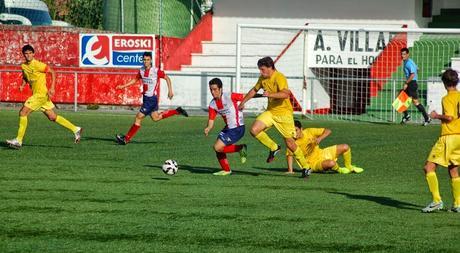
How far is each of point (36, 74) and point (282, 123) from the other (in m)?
6.13

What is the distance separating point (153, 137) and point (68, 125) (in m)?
3.05

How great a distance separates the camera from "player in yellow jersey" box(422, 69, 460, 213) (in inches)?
490

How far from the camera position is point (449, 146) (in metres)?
12.5

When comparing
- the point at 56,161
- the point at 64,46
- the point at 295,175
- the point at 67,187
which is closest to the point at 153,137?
the point at 56,161

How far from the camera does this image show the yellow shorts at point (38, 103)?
2070 cm

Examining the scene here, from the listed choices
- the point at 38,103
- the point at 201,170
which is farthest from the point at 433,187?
the point at 38,103

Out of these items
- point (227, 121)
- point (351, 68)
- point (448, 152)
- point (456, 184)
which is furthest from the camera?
point (351, 68)

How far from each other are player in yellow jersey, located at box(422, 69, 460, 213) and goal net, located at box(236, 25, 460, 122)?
19.4m

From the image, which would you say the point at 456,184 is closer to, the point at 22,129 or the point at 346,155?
the point at 346,155

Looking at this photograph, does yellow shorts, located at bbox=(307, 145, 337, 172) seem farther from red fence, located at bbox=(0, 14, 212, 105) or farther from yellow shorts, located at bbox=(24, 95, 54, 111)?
red fence, located at bbox=(0, 14, 212, 105)

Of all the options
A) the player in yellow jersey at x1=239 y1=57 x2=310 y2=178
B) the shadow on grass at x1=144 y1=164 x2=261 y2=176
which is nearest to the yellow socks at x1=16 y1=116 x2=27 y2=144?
the shadow on grass at x1=144 y1=164 x2=261 y2=176

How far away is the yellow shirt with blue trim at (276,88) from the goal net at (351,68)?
15.0 m

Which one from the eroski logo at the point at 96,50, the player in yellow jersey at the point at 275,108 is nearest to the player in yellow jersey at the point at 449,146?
the player in yellow jersey at the point at 275,108

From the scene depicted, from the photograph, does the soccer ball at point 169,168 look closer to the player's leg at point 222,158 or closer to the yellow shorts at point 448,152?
the player's leg at point 222,158
